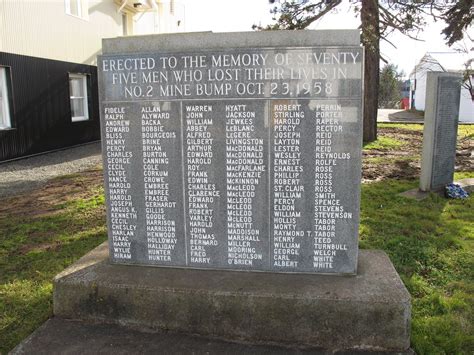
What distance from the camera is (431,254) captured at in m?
5.29

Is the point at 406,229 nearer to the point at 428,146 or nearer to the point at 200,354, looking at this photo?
the point at 428,146

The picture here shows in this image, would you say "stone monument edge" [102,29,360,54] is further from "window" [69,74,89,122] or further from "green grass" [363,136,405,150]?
"window" [69,74,89,122]

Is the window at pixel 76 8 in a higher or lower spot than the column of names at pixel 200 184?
higher

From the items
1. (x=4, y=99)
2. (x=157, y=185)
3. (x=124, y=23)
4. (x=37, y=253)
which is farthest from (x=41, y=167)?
(x=124, y=23)

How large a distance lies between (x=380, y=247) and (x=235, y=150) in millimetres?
2710

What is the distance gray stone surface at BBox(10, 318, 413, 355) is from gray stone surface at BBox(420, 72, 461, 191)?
5.54 m

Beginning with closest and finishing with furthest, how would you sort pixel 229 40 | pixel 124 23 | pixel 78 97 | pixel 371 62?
pixel 229 40 → pixel 371 62 → pixel 78 97 → pixel 124 23

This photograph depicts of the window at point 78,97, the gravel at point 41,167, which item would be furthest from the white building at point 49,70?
the gravel at point 41,167

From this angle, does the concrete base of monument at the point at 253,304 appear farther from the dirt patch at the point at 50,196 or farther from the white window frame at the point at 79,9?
the white window frame at the point at 79,9

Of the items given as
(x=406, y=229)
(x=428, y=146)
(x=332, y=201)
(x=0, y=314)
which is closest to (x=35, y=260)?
(x=0, y=314)

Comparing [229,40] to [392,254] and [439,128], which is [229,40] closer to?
[392,254]

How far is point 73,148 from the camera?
17.0 meters

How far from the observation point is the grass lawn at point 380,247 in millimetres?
3740

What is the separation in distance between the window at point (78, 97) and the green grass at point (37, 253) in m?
10.6
